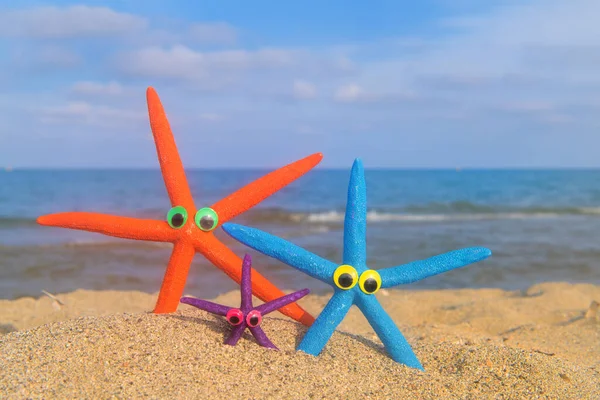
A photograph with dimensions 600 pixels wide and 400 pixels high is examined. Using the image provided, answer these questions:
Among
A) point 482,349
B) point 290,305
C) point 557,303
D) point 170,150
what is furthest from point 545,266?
point 170,150

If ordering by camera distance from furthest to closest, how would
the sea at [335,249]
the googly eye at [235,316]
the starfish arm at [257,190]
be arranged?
the sea at [335,249], the starfish arm at [257,190], the googly eye at [235,316]

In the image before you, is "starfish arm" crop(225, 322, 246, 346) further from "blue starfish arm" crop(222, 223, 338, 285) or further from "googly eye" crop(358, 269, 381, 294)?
"googly eye" crop(358, 269, 381, 294)

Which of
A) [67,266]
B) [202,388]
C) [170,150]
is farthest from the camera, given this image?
[67,266]

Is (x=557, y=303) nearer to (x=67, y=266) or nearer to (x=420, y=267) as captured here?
(x=420, y=267)

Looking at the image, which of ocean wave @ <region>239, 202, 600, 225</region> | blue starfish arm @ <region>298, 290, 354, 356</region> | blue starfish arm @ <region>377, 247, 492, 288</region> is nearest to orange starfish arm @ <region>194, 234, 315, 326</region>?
blue starfish arm @ <region>298, 290, 354, 356</region>

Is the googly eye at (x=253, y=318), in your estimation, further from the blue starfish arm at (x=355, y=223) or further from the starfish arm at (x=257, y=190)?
the starfish arm at (x=257, y=190)

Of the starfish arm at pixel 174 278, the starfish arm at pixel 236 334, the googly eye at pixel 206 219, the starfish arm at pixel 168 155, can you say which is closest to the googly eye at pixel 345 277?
the starfish arm at pixel 236 334
